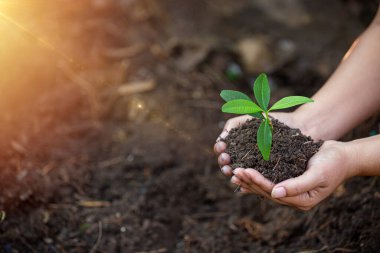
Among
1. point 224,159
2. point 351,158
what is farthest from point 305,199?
point 224,159

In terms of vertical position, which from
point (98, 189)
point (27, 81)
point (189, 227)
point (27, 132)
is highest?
point (27, 81)

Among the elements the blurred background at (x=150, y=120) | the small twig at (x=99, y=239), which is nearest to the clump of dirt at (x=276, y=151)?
the blurred background at (x=150, y=120)

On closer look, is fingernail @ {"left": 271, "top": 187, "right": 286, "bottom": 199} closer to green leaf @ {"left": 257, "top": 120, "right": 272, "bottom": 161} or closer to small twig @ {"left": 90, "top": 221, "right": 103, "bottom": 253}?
green leaf @ {"left": 257, "top": 120, "right": 272, "bottom": 161}

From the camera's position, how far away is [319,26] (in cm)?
374

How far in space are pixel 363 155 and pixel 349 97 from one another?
1.32 ft

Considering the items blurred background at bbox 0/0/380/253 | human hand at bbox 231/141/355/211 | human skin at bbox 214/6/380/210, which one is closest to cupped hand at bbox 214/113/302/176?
human skin at bbox 214/6/380/210

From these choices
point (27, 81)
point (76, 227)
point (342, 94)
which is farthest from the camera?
point (27, 81)

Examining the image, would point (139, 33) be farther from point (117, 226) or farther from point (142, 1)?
point (117, 226)

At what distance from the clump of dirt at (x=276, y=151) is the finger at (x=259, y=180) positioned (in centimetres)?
5

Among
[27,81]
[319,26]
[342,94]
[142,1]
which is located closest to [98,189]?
[27,81]

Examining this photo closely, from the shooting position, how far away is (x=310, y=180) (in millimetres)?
1586

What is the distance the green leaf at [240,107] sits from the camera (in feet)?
5.37

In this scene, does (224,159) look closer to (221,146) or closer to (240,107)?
(221,146)

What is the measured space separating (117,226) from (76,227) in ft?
0.68
